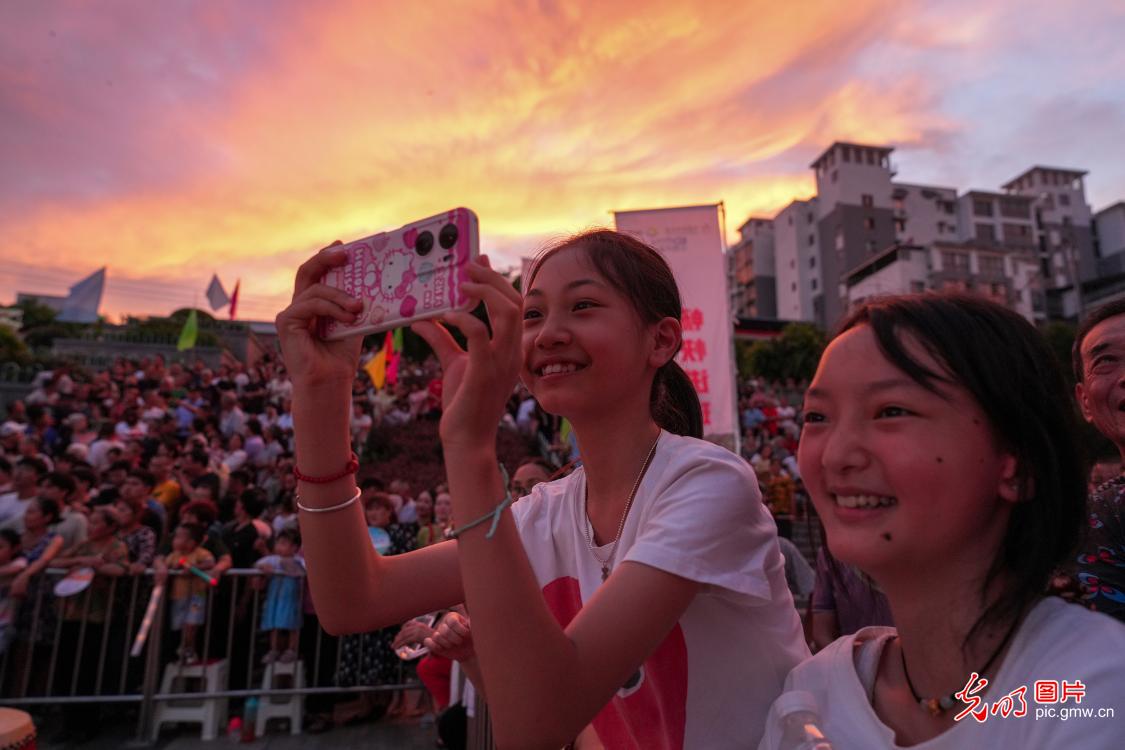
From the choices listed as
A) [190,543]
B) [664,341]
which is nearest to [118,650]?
[190,543]

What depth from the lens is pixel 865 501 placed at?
4.03ft

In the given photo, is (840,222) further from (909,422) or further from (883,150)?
(909,422)

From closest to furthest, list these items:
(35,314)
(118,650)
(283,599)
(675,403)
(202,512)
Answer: (675,403)
(118,650)
(283,599)
(202,512)
(35,314)

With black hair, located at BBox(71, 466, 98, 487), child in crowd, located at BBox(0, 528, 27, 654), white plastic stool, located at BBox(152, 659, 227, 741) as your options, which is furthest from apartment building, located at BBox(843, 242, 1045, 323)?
child in crowd, located at BBox(0, 528, 27, 654)

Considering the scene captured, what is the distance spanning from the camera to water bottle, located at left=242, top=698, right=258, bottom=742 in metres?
5.57

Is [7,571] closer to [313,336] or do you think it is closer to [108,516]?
[108,516]

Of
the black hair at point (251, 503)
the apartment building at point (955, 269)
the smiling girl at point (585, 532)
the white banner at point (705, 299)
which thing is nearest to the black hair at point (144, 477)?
the black hair at point (251, 503)

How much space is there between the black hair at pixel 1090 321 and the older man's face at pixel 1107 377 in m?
0.02

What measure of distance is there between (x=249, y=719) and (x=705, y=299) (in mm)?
6082

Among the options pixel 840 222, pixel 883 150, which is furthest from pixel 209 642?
pixel 883 150

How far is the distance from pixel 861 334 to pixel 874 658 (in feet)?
2.18

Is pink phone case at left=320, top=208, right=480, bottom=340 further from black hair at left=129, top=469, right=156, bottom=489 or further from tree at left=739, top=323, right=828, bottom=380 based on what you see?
tree at left=739, top=323, right=828, bottom=380

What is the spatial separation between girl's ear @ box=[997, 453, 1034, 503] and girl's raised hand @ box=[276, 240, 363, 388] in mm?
1309

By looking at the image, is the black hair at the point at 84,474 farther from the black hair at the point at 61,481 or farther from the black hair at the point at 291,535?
the black hair at the point at 291,535
